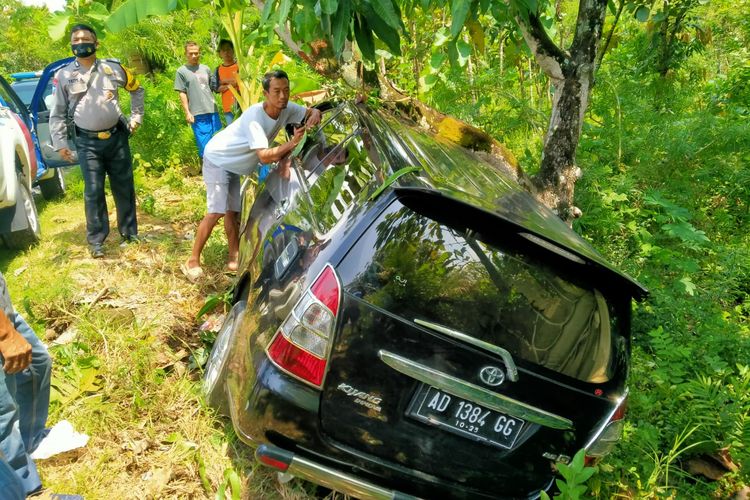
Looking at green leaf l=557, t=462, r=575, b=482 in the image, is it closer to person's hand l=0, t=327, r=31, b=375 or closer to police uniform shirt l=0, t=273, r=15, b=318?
person's hand l=0, t=327, r=31, b=375

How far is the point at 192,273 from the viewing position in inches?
188

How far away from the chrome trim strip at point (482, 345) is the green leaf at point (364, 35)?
1702 millimetres

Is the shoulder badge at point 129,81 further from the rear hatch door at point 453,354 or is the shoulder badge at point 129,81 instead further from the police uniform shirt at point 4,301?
the rear hatch door at point 453,354

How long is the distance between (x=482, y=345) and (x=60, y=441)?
216 cm

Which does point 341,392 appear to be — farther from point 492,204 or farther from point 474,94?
point 474,94

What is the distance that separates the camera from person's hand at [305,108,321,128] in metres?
4.23

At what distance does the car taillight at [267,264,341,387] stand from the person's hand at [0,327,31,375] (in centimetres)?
107

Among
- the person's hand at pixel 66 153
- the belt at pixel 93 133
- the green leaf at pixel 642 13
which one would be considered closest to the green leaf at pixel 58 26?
the belt at pixel 93 133

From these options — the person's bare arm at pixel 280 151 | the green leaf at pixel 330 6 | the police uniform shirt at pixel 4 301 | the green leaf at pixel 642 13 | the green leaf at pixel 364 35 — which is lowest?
the police uniform shirt at pixel 4 301

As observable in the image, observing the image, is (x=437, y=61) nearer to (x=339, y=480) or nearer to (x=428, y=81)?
A: (x=428, y=81)

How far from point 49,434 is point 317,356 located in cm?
168

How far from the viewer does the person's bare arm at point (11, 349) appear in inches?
93.0

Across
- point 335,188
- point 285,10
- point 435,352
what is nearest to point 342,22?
point 285,10

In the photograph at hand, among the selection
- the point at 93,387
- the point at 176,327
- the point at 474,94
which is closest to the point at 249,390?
the point at 93,387
